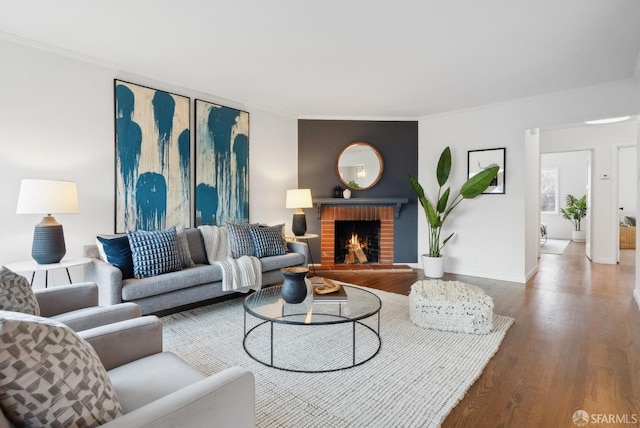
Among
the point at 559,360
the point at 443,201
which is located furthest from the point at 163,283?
the point at 443,201

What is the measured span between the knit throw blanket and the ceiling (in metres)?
1.78

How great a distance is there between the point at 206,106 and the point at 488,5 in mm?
3223

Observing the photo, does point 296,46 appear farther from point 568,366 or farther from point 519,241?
point 519,241

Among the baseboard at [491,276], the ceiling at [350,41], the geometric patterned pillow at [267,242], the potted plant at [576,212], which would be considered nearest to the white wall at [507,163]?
the baseboard at [491,276]

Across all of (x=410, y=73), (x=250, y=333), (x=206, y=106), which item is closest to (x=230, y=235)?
(x=250, y=333)

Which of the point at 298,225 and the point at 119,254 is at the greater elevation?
the point at 298,225

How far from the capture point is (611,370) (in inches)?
86.3

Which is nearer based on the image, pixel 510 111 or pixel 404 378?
pixel 404 378

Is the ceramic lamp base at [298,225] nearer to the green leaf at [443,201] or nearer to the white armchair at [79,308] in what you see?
the green leaf at [443,201]

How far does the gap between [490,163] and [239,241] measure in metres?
3.63

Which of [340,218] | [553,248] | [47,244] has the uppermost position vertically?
[340,218]

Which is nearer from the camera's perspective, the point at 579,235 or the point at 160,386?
the point at 160,386

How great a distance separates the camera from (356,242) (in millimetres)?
5785

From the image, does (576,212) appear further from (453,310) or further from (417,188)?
(453,310)
